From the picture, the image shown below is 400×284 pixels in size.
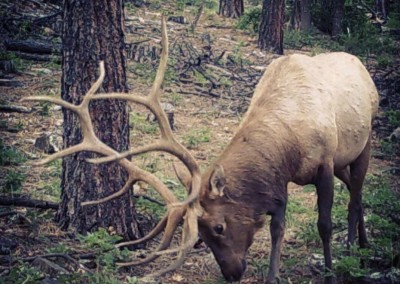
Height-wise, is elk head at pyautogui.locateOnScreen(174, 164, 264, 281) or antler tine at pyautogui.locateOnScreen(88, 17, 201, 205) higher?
antler tine at pyautogui.locateOnScreen(88, 17, 201, 205)

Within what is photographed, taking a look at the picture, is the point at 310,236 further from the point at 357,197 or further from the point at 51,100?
the point at 51,100

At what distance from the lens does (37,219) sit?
21.7 feet

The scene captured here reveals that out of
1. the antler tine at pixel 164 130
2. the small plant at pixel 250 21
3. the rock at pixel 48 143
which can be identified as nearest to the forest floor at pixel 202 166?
the rock at pixel 48 143

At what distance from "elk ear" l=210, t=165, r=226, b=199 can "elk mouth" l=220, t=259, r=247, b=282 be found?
1.73 feet

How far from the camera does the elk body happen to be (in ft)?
18.2

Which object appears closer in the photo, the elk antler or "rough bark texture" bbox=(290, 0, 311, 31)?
the elk antler

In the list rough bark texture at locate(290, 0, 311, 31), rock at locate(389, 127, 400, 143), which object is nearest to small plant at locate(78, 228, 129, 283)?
rock at locate(389, 127, 400, 143)

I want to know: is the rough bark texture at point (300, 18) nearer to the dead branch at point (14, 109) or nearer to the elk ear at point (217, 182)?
the dead branch at point (14, 109)

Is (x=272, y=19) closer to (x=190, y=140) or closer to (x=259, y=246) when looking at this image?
(x=190, y=140)

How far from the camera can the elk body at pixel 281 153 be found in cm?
556

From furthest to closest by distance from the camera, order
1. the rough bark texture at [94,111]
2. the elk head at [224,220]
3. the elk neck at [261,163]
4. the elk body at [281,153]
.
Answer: the rough bark texture at [94,111], the elk neck at [261,163], the elk body at [281,153], the elk head at [224,220]

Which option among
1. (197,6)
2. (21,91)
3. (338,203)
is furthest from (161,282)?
(197,6)

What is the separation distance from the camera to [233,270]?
5.58 m

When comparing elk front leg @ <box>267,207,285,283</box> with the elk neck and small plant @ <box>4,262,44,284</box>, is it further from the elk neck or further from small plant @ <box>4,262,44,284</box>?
small plant @ <box>4,262,44,284</box>
